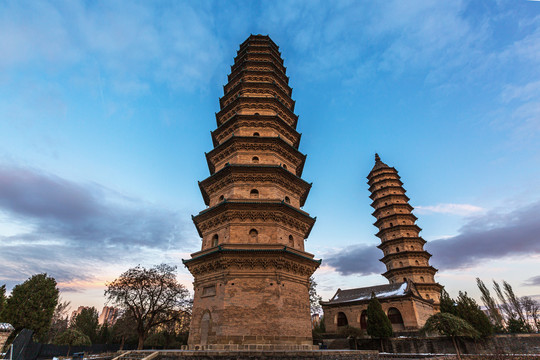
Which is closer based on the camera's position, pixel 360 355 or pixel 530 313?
pixel 360 355

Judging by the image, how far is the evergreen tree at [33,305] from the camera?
28062mm

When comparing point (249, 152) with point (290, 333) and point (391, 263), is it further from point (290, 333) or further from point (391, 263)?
point (391, 263)

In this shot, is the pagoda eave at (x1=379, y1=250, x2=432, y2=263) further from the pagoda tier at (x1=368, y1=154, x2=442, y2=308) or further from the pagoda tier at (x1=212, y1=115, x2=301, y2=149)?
the pagoda tier at (x1=212, y1=115, x2=301, y2=149)

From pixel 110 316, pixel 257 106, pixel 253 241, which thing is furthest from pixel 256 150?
pixel 110 316

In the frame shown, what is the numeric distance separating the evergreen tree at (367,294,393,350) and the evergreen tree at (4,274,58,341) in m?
32.5

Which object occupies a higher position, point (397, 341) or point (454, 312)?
point (454, 312)

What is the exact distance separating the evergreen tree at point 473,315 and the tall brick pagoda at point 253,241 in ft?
44.0

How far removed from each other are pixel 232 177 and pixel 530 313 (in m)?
61.4

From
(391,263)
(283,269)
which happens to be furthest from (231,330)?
(391,263)

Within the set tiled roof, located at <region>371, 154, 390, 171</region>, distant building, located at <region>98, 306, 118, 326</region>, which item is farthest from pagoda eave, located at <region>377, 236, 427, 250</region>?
distant building, located at <region>98, 306, 118, 326</region>

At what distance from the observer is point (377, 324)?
23031 millimetres

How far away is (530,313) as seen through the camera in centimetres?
4856

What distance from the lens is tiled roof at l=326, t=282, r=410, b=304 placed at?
2955 centimetres

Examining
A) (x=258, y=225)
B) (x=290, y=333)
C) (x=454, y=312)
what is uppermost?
(x=258, y=225)
